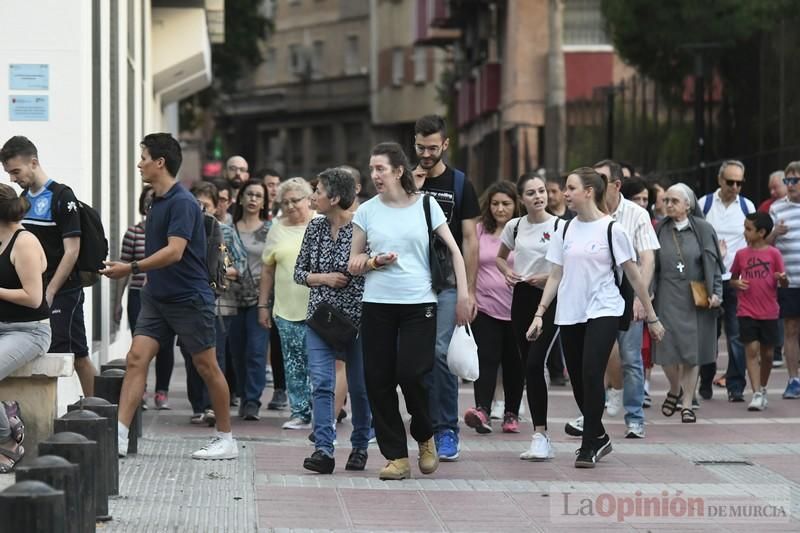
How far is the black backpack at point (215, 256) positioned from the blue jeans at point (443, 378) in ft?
7.26

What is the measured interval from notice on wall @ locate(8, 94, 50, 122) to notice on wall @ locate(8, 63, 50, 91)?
7cm

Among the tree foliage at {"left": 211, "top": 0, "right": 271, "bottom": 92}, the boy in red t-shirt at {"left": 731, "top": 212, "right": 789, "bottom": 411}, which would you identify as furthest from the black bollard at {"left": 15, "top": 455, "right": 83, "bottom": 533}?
the tree foliage at {"left": 211, "top": 0, "right": 271, "bottom": 92}

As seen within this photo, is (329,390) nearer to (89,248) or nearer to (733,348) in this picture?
(89,248)

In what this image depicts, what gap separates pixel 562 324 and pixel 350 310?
1.37m

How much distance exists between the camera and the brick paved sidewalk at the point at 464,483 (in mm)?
8680

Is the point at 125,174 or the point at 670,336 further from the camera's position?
the point at 125,174

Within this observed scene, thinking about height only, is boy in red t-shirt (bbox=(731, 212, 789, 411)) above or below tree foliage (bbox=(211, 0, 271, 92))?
below

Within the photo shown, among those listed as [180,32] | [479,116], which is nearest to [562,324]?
[180,32]

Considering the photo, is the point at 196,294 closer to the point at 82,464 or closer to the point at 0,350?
the point at 0,350

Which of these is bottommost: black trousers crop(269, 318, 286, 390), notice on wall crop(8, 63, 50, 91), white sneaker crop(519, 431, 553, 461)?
white sneaker crop(519, 431, 553, 461)

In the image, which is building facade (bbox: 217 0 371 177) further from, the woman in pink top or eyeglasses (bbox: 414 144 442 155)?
eyeglasses (bbox: 414 144 442 155)

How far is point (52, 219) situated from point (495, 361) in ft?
11.9

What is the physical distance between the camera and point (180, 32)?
1000 inches

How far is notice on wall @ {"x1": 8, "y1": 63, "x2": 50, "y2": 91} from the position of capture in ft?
43.5
